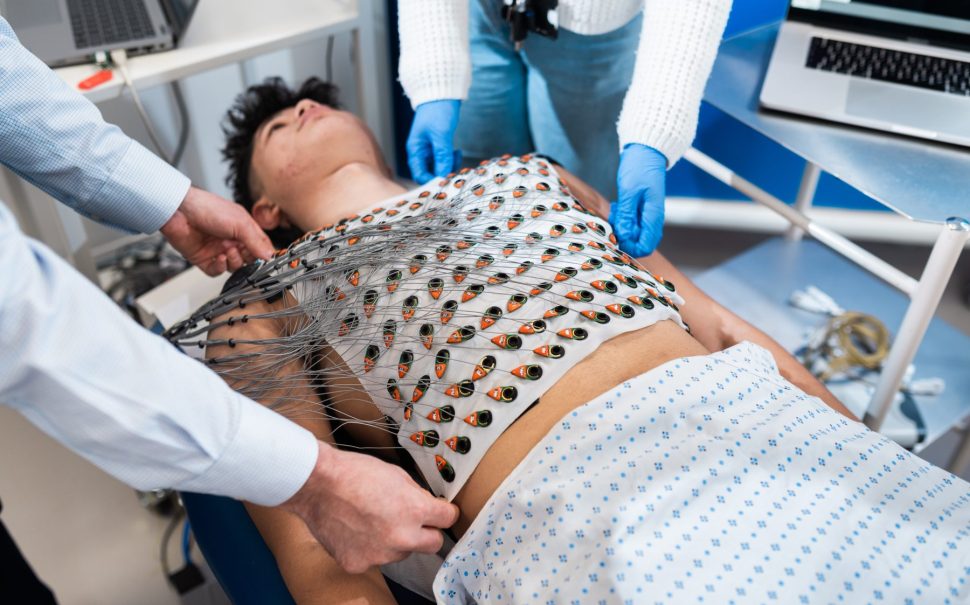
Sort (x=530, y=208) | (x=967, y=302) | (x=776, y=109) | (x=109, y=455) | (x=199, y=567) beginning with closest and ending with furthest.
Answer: (x=109, y=455) < (x=530, y=208) < (x=776, y=109) < (x=199, y=567) < (x=967, y=302)

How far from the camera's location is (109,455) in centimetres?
72

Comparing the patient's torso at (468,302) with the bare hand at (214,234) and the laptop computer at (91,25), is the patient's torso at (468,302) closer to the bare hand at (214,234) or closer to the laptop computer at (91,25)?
the bare hand at (214,234)

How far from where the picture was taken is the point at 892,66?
5.24ft

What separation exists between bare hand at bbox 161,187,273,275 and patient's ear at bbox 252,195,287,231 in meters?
0.21

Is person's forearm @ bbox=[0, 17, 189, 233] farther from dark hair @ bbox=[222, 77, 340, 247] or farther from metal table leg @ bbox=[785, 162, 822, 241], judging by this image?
metal table leg @ bbox=[785, 162, 822, 241]

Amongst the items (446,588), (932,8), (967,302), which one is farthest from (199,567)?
(967,302)

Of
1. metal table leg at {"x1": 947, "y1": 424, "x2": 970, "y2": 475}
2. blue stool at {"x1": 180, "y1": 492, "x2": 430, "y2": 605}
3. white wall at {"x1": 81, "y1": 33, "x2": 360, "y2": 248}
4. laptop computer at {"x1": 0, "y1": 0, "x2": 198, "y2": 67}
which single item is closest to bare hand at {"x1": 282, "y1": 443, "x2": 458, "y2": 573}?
blue stool at {"x1": 180, "y1": 492, "x2": 430, "y2": 605}

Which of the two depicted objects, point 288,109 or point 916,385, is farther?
point 916,385

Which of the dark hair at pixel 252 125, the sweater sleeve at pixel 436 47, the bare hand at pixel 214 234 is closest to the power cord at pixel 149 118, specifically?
the dark hair at pixel 252 125

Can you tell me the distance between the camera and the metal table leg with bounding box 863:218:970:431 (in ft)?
3.98

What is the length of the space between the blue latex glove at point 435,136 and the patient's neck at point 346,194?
0.08m

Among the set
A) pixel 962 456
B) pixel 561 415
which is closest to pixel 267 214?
pixel 561 415

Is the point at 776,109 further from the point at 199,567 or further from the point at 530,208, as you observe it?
the point at 199,567

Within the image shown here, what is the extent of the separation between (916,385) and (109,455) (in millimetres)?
1929
